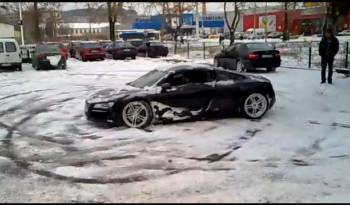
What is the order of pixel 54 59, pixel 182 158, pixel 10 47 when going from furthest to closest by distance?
1. pixel 54 59
2. pixel 10 47
3. pixel 182 158

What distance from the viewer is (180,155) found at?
7648mm

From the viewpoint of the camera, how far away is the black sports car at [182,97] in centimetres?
973

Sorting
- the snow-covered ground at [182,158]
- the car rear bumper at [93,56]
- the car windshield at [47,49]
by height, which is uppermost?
the car windshield at [47,49]

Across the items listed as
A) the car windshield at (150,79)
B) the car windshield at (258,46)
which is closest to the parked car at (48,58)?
the car windshield at (258,46)

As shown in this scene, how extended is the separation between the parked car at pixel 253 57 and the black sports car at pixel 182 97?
31.1 ft

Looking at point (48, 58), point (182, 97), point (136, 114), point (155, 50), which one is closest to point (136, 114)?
point (136, 114)

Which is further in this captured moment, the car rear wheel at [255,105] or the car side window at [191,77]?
the car rear wheel at [255,105]

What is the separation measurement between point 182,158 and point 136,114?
2.52 m

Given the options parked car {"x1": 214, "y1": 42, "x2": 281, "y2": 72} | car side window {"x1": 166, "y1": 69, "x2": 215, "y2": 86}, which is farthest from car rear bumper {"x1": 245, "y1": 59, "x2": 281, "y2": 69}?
car side window {"x1": 166, "y1": 69, "x2": 215, "y2": 86}

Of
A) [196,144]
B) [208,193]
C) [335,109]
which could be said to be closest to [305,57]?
[335,109]

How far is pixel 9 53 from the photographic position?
87.7 ft

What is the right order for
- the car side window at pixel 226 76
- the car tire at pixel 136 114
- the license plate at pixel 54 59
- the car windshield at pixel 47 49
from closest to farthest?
the car tire at pixel 136 114 < the car side window at pixel 226 76 < the license plate at pixel 54 59 < the car windshield at pixel 47 49

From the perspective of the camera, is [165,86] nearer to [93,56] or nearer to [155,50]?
[93,56]

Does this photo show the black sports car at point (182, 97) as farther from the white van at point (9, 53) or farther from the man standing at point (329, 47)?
the white van at point (9, 53)
